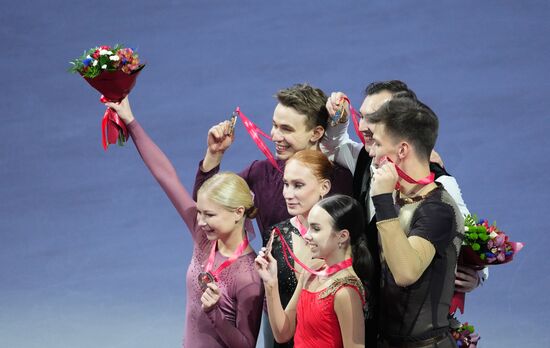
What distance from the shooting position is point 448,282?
Answer: 3.53 metres

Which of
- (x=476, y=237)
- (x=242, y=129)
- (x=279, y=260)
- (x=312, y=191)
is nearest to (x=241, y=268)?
(x=279, y=260)

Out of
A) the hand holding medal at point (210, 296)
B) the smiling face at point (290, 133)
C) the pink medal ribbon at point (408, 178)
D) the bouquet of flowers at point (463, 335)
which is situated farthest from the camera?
the smiling face at point (290, 133)

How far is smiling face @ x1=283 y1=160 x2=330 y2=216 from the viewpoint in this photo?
419 cm

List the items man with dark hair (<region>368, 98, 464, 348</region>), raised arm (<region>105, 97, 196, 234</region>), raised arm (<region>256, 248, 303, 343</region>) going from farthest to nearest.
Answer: raised arm (<region>105, 97, 196, 234</region>) < raised arm (<region>256, 248, 303, 343</region>) < man with dark hair (<region>368, 98, 464, 348</region>)

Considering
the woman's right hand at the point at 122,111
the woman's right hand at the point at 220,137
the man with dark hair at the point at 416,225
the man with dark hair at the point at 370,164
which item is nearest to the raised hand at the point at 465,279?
the man with dark hair at the point at 370,164

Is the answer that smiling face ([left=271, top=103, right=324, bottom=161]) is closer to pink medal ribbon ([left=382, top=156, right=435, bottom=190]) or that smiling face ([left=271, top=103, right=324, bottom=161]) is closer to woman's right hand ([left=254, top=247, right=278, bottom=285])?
woman's right hand ([left=254, top=247, right=278, bottom=285])

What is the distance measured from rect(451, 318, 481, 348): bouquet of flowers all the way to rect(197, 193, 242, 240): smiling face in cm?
104

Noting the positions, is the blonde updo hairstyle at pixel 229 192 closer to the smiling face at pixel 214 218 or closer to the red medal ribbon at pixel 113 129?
the smiling face at pixel 214 218

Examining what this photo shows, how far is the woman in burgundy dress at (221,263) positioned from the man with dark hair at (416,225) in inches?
28.6

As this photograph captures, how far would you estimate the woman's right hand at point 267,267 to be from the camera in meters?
3.86

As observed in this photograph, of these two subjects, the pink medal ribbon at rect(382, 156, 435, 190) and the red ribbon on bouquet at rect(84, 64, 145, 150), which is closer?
the pink medal ribbon at rect(382, 156, 435, 190)

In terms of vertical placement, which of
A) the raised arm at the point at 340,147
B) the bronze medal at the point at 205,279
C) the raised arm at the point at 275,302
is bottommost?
the raised arm at the point at 275,302

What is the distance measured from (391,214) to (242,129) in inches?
245

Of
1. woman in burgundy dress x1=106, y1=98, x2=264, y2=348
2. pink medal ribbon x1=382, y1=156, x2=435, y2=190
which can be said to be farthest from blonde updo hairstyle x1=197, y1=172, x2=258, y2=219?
pink medal ribbon x1=382, y1=156, x2=435, y2=190
